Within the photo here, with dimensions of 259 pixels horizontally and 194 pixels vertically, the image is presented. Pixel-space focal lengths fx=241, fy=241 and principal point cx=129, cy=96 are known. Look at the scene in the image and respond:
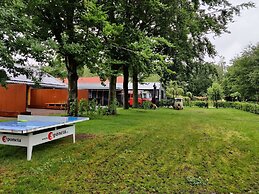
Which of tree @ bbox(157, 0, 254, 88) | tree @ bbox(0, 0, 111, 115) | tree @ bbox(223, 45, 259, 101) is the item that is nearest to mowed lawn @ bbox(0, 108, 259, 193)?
tree @ bbox(0, 0, 111, 115)

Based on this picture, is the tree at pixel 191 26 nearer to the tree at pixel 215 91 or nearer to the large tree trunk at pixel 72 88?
the large tree trunk at pixel 72 88

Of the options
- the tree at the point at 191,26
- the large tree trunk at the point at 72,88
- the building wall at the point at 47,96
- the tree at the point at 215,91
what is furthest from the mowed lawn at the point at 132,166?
the tree at the point at 215,91

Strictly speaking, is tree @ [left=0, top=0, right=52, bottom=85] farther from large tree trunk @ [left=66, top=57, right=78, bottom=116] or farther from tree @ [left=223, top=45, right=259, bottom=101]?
tree @ [left=223, top=45, right=259, bottom=101]

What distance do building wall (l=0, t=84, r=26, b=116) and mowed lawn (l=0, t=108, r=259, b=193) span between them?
7401 millimetres

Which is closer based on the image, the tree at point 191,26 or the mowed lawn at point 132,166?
the mowed lawn at point 132,166

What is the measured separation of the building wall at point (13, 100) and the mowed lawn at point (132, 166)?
7.40 metres

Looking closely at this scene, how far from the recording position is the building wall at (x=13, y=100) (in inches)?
529

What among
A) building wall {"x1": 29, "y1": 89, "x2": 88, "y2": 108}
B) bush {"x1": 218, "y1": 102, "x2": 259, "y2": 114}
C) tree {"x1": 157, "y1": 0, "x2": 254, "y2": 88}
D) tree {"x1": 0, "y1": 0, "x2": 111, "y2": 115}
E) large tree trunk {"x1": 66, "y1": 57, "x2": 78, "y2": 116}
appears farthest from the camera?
building wall {"x1": 29, "y1": 89, "x2": 88, "y2": 108}

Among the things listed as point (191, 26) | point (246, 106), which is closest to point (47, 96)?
point (191, 26)

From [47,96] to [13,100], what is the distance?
8.60 meters

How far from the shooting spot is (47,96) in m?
22.2

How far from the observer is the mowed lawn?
391 centimetres

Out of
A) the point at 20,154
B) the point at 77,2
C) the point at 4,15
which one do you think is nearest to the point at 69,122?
the point at 20,154

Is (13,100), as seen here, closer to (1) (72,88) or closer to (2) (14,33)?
(1) (72,88)
